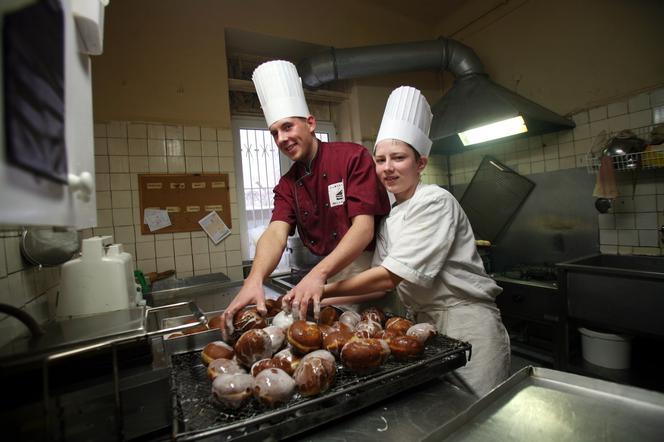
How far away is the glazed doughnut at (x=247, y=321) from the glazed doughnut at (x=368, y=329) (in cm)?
28

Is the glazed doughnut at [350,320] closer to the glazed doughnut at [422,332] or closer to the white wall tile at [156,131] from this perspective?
the glazed doughnut at [422,332]

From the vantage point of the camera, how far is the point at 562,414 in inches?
25.5

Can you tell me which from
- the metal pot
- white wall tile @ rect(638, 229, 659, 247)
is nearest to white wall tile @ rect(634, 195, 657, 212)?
white wall tile @ rect(638, 229, 659, 247)

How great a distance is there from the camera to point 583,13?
8.45 ft

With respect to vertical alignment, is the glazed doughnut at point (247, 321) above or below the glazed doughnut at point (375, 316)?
above

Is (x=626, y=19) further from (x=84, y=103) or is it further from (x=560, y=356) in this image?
(x=84, y=103)

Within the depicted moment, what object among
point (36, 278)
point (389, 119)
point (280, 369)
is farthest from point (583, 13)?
point (36, 278)

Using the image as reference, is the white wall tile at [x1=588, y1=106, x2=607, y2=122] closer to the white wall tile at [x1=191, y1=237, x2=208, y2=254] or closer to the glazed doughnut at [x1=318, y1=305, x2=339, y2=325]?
the glazed doughnut at [x1=318, y1=305, x2=339, y2=325]

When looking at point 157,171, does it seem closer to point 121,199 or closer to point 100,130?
point 121,199

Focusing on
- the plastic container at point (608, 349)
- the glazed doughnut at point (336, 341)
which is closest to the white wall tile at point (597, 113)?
the plastic container at point (608, 349)

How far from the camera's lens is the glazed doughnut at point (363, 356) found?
2.38 feet

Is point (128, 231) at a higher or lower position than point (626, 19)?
lower

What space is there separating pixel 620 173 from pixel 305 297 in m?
2.67

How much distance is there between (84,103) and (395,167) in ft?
3.29
